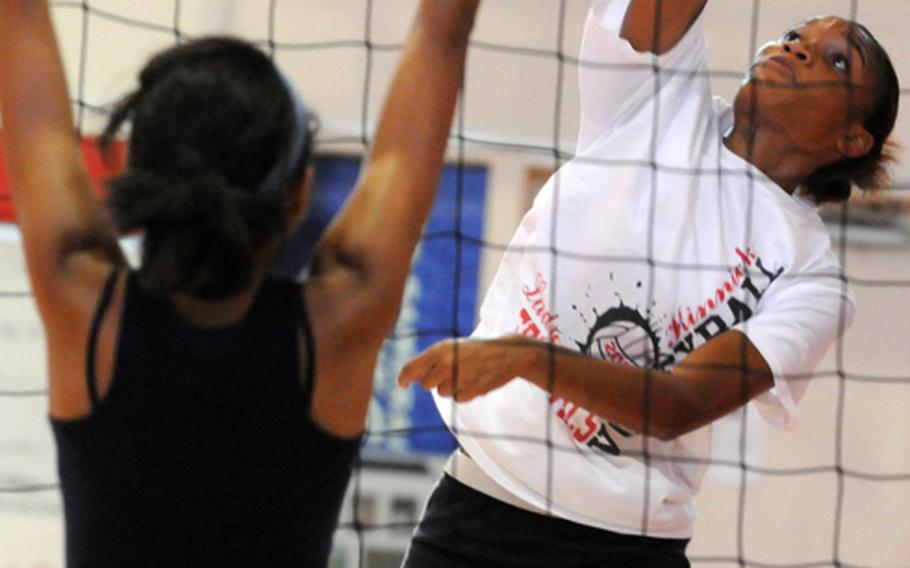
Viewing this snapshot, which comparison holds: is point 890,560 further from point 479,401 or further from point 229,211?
point 229,211

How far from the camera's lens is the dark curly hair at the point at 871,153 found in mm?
1523

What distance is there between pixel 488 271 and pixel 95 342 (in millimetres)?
1960

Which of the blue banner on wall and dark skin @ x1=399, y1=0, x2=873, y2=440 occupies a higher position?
dark skin @ x1=399, y1=0, x2=873, y2=440

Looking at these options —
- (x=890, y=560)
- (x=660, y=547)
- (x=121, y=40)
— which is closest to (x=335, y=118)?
(x=121, y=40)

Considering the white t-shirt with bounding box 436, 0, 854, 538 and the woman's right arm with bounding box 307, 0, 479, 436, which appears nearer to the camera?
the woman's right arm with bounding box 307, 0, 479, 436

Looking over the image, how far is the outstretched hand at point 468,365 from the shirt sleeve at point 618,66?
36cm

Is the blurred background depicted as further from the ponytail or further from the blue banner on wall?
the ponytail

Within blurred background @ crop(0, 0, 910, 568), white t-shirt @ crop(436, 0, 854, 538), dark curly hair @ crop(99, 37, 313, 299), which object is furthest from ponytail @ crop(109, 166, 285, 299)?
blurred background @ crop(0, 0, 910, 568)

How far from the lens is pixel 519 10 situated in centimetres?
267

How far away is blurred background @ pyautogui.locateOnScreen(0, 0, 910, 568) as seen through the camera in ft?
8.77

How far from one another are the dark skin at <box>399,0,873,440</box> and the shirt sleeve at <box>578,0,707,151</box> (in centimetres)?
1

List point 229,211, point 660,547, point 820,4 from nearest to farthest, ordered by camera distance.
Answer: point 229,211
point 660,547
point 820,4

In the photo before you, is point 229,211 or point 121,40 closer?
point 229,211

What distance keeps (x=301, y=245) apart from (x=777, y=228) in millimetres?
1397
